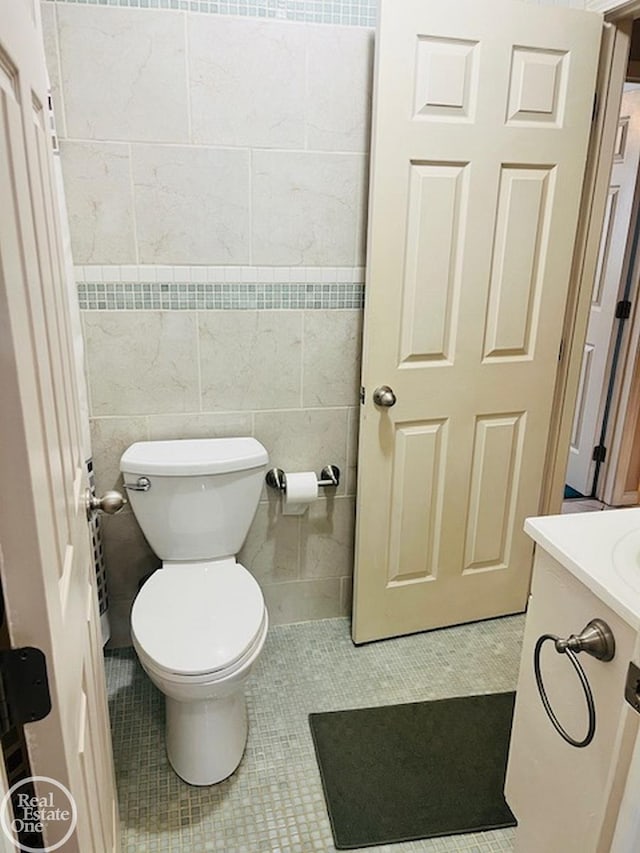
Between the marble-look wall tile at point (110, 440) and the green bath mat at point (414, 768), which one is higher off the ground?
the marble-look wall tile at point (110, 440)

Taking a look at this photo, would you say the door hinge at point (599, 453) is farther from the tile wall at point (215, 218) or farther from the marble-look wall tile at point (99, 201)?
the marble-look wall tile at point (99, 201)

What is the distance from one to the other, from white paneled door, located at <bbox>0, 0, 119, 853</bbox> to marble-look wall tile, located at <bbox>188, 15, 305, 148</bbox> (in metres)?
0.78

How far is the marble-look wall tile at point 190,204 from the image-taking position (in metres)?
1.71

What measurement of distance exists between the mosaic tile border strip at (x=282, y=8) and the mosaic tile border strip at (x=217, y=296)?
0.70 metres

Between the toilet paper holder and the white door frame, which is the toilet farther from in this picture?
the white door frame

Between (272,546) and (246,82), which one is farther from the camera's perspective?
(272,546)

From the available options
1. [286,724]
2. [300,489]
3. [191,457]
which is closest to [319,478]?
[300,489]

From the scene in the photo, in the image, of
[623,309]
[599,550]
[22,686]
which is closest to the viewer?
[22,686]

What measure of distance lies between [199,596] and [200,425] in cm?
55

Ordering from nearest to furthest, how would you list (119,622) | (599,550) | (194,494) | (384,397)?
(599,550) < (194,494) < (384,397) < (119,622)

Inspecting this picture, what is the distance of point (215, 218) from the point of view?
178cm

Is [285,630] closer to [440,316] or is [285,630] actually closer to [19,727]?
[440,316]

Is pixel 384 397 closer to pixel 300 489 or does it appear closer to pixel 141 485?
pixel 300 489

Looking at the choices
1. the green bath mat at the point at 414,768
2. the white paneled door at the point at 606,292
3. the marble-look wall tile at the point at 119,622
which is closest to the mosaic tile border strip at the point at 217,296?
the marble-look wall tile at the point at 119,622
